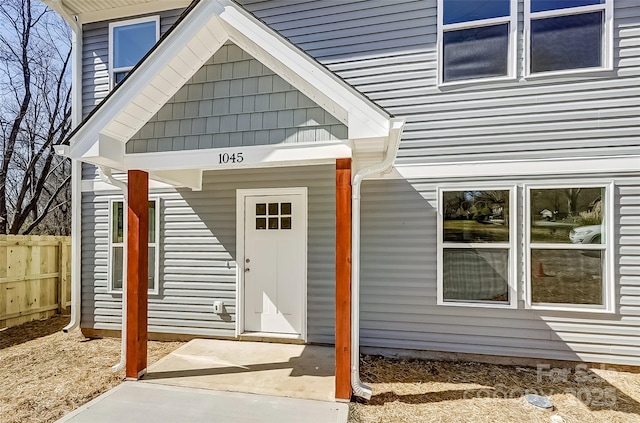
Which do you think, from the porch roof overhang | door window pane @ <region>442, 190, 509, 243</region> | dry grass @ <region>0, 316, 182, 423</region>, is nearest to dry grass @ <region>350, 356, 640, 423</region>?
door window pane @ <region>442, 190, 509, 243</region>

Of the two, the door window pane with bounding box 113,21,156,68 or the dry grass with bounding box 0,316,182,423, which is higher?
the door window pane with bounding box 113,21,156,68

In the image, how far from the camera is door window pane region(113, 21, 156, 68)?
5754mm

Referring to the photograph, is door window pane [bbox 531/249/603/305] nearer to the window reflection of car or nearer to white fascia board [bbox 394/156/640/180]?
the window reflection of car

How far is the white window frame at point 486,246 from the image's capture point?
14.6 feet

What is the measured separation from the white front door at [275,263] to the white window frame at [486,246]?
1.91 meters

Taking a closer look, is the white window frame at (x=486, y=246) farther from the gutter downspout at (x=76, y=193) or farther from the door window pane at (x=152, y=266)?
the gutter downspout at (x=76, y=193)

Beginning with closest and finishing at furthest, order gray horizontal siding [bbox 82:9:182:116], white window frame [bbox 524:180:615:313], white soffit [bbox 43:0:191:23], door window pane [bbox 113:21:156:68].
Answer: white window frame [bbox 524:180:615:313], white soffit [bbox 43:0:191:23], door window pane [bbox 113:21:156:68], gray horizontal siding [bbox 82:9:182:116]

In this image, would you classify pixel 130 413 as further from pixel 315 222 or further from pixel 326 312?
pixel 315 222

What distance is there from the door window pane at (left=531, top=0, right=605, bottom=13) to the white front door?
3.94 m

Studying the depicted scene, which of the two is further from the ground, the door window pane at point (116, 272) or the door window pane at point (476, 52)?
the door window pane at point (476, 52)

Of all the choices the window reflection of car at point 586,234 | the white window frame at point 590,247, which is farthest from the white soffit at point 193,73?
the window reflection of car at point 586,234

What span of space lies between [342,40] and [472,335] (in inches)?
179

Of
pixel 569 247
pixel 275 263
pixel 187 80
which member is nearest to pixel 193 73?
pixel 187 80

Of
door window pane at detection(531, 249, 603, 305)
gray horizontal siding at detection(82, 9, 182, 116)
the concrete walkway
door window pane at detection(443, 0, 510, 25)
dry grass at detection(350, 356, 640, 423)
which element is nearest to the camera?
the concrete walkway
